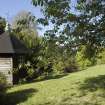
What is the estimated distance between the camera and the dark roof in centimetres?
2700

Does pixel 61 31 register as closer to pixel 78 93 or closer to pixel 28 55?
pixel 78 93

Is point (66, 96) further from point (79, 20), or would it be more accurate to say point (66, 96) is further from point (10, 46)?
point (10, 46)

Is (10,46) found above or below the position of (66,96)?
above

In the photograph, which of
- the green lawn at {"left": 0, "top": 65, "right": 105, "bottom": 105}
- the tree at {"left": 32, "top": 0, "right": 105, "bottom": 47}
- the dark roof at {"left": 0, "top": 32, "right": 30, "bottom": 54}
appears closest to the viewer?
the tree at {"left": 32, "top": 0, "right": 105, "bottom": 47}

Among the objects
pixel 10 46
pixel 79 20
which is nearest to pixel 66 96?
pixel 79 20

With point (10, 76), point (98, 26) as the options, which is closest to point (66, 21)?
point (98, 26)

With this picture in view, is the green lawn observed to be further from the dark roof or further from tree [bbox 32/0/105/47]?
the dark roof

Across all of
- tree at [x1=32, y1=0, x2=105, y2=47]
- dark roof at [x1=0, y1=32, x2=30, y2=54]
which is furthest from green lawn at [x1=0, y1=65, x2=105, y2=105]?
dark roof at [x1=0, y1=32, x2=30, y2=54]

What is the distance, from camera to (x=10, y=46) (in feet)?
90.8

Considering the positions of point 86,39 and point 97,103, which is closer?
point 86,39

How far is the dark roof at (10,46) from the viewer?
27.0 m

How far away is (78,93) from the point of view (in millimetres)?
17328

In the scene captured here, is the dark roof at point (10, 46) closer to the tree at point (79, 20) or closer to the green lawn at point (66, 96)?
the green lawn at point (66, 96)

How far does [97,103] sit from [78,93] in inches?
102
